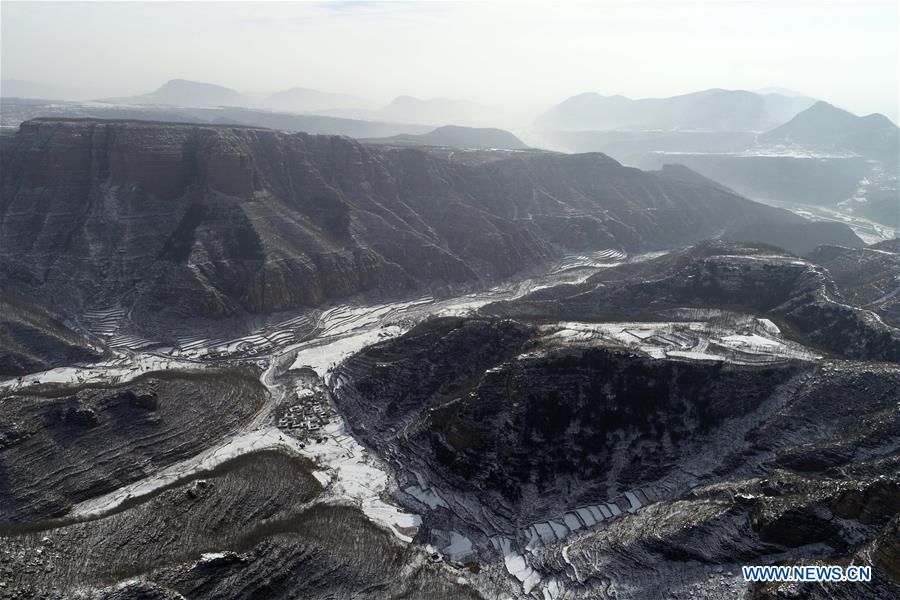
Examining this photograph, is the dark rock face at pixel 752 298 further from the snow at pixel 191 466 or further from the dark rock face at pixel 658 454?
the snow at pixel 191 466

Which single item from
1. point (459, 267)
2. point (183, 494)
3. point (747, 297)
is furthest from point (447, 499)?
point (459, 267)

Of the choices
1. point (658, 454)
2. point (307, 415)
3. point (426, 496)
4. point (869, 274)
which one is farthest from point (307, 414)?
point (869, 274)

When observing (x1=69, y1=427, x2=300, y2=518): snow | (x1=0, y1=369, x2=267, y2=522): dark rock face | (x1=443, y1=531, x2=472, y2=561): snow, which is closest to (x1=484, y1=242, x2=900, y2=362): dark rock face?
(x1=443, y1=531, x2=472, y2=561): snow

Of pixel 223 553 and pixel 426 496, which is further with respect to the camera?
pixel 426 496

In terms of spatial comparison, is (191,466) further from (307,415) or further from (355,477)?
(355,477)

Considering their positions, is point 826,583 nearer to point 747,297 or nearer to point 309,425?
point 309,425
